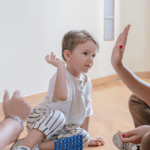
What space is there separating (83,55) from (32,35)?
3.60ft

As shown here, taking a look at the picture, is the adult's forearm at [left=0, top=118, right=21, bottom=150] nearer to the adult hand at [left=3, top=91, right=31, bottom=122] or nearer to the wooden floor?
the adult hand at [left=3, top=91, right=31, bottom=122]

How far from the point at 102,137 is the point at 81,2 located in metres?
1.84

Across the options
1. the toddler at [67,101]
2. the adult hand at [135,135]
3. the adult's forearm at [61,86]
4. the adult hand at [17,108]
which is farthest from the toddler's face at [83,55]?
the adult hand at [17,108]

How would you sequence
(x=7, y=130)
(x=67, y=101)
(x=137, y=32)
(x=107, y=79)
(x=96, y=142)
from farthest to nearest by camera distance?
1. (x=137, y=32)
2. (x=107, y=79)
3. (x=96, y=142)
4. (x=67, y=101)
5. (x=7, y=130)

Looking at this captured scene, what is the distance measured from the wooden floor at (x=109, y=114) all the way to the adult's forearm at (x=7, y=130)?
0.73 metres

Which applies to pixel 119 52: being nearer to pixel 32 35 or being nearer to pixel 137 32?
pixel 32 35

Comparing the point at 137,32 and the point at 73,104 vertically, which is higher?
the point at 137,32

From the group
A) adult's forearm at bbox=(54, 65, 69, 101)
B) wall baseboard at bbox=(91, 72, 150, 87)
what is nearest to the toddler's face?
adult's forearm at bbox=(54, 65, 69, 101)

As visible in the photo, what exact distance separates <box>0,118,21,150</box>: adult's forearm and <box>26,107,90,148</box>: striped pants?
474 millimetres

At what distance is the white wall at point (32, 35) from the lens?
1.86m

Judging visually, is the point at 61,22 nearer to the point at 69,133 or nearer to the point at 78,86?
the point at 78,86

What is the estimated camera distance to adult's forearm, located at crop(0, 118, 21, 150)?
0.51 metres

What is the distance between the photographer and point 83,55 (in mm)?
1129

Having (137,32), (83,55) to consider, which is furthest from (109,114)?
(137,32)
